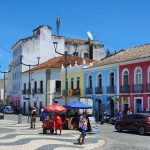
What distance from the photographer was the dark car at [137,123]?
1110 inches

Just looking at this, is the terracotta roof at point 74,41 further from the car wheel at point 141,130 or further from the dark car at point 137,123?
the car wheel at point 141,130

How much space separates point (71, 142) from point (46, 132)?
5.80 metres

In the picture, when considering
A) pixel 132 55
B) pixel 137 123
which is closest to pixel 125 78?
pixel 132 55

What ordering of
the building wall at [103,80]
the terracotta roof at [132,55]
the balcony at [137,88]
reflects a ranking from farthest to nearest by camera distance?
the building wall at [103,80], the terracotta roof at [132,55], the balcony at [137,88]

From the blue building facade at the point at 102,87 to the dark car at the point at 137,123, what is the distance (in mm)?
15921

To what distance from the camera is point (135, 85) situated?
143 ft

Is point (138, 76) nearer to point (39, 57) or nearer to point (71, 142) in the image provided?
point (71, 142)

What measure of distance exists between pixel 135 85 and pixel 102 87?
21.8ft

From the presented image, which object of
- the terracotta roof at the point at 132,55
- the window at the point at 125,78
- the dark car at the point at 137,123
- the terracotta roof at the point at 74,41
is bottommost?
the dark car at the point at 137,123

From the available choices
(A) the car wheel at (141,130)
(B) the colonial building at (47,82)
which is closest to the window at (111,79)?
(B) the colonial building at (47,82)

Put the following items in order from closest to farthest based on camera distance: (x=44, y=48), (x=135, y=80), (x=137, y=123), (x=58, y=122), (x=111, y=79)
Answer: (x=58, y=122) < (x=137, y=123) < (x=135, y=80) < (x=111, y=79) < (x=44, y=48)

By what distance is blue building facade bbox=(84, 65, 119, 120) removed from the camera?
154 ft

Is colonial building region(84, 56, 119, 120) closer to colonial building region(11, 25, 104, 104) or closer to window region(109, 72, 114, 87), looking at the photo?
window region(109, 72, 114, 87)

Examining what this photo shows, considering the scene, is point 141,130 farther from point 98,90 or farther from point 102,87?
point 98,90
